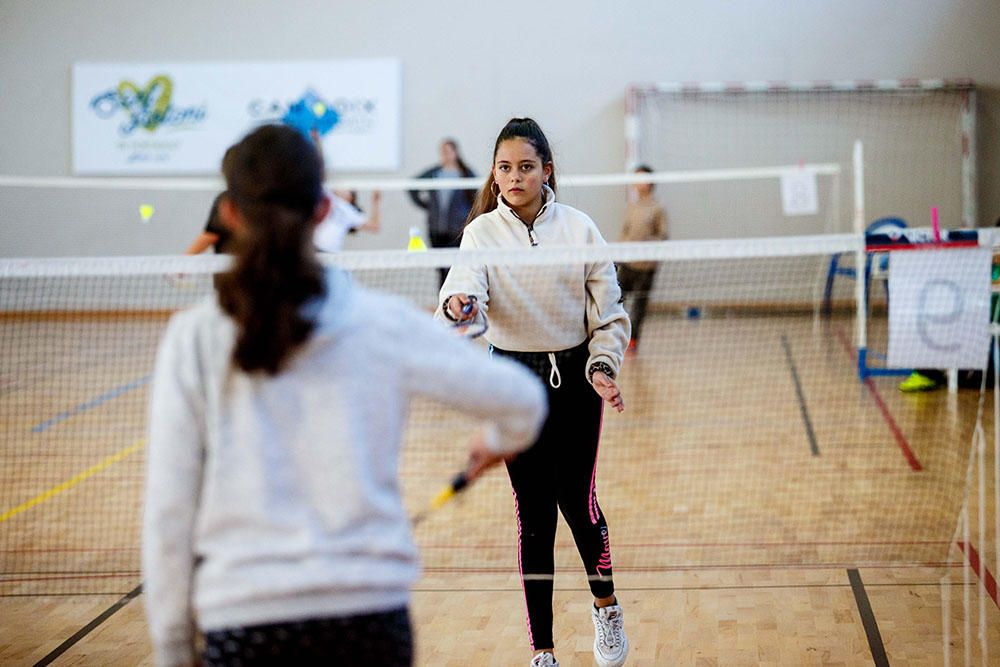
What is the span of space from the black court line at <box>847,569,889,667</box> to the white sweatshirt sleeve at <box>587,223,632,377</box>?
121 centimetres

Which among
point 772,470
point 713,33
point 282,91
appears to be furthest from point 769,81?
point 772,470

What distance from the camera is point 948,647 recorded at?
3.49m

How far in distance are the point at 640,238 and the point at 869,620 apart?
21.7 ft

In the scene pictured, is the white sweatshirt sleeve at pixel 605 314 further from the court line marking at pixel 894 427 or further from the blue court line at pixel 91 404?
the blue court line at pixel 91 404

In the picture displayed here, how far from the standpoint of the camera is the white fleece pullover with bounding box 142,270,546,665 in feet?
5.16

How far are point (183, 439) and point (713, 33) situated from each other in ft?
37.4

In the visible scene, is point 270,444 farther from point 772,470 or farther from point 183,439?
point 772,470

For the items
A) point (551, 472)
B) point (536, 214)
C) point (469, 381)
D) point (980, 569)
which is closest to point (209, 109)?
point (536, 214)

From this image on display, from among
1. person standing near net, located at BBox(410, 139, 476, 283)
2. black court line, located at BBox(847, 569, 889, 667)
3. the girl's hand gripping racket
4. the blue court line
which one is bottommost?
black court line, located at BBox(847, 569, 889, 667)

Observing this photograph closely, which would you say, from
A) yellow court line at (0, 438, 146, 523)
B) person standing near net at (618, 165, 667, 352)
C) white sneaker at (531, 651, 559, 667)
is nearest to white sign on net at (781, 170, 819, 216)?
person standing near net at (618, 165, 667, 352)

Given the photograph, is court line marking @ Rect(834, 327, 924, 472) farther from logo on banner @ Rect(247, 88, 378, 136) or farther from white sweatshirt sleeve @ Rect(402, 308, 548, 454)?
logo on banner @ Rect(247, 88, 378, 136)

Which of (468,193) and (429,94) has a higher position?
(429,94)

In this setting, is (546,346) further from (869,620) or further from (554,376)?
(869,620)

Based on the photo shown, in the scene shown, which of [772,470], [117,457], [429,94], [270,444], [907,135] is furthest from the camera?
[429,94]
